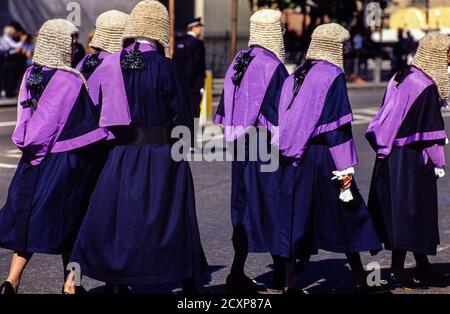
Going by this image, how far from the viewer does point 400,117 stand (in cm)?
741

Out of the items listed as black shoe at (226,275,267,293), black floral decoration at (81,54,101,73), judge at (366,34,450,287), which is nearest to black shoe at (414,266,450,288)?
judge at (366,34,450,287)

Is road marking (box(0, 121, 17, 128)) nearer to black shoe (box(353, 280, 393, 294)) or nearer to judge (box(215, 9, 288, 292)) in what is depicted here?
judge (box(215, 9, 288, 292))

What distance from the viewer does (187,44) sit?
625 inches

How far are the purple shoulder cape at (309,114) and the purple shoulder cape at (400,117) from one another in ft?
1.81

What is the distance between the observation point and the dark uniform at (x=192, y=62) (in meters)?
15.7

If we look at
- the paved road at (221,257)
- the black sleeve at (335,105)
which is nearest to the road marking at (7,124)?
the paved road at (221,257)

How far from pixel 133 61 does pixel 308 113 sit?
1.19 meters

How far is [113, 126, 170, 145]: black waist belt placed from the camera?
6535mm

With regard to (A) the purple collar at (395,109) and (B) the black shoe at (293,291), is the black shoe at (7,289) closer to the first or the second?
(B) the black shoe at (293,291)

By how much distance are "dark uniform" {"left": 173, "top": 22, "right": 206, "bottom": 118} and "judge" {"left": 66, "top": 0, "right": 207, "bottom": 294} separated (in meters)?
9.05

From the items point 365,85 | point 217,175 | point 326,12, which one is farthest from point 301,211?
point 326,12

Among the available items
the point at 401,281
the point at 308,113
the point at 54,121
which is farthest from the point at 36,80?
the point at 401,281
